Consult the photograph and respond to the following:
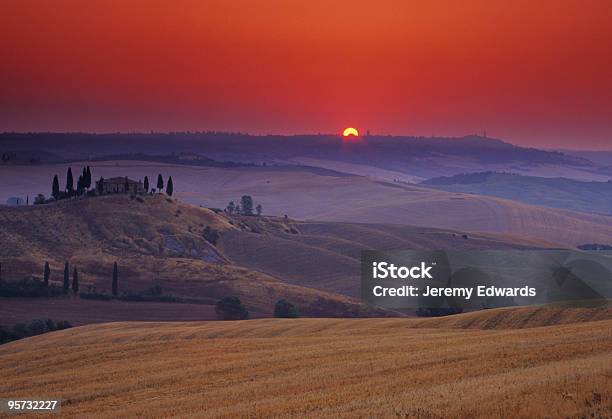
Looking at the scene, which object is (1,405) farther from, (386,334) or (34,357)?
(386,334)

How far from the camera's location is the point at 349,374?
115 ft

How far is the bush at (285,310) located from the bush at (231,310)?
157 inches

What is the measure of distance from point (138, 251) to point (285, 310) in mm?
54905

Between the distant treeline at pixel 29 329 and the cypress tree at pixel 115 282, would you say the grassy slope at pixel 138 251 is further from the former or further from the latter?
the distant treeline at pixel 29 329

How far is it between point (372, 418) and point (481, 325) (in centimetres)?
3078

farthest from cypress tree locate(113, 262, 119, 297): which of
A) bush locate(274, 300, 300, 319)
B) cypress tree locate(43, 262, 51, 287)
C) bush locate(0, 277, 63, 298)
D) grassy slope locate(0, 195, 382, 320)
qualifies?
bush locate(274, 300, 300, 319)

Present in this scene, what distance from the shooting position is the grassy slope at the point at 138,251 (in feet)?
480

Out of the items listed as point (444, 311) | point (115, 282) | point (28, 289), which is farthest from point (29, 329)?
point (444, 311)

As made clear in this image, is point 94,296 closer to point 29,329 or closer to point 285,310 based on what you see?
point 285,310

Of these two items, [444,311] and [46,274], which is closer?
[444,311]

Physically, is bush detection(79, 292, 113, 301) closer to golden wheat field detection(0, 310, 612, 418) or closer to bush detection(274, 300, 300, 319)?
bush detection(274, 300, 300, 319)

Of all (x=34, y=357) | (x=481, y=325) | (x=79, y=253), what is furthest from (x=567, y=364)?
(x=79, y=253)

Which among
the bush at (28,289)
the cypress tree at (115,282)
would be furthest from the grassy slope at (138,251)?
the bush at (28,289)

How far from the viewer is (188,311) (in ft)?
424
